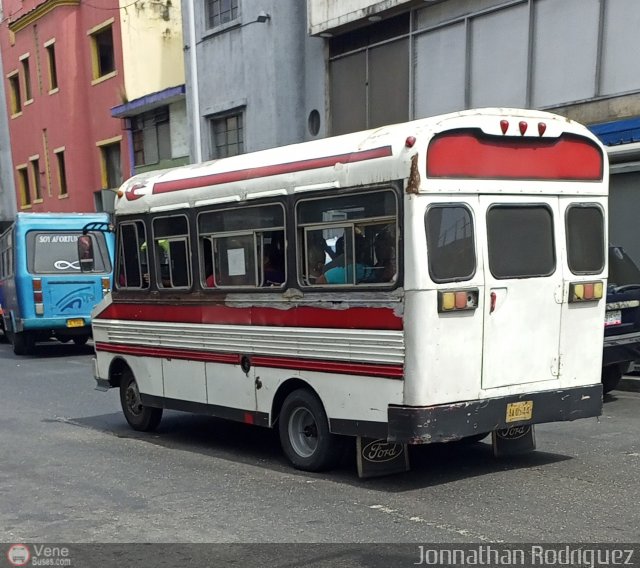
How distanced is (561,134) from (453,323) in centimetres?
183

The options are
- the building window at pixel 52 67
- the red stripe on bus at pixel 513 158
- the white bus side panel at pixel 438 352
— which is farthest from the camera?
the building window at pixel 52 67

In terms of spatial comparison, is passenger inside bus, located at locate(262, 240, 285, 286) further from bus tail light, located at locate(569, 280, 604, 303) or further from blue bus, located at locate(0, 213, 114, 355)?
blue bus, located at locate(0, 213, 114, 355)

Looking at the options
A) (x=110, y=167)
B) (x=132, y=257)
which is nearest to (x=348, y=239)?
(x=132, y=257)

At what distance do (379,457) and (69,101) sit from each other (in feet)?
83.1

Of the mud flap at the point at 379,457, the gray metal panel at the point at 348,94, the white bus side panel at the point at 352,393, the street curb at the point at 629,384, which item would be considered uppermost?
the gray metal panel at the point at 348,94

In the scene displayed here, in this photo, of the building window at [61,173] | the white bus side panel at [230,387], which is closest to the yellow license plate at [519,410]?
the white bus side panel at [230,387]

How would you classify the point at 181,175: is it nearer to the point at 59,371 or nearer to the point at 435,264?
the point at 435,264

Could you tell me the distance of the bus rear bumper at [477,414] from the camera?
5930 mm

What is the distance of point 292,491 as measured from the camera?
639 cm

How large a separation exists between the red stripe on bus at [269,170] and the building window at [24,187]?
27.8m

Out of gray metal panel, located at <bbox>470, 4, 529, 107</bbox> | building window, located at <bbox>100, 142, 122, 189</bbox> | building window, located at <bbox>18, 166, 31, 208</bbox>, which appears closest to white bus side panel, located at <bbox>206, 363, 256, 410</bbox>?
gray metal panel, located at <bbox>470, 4, 529, 107</bbox>

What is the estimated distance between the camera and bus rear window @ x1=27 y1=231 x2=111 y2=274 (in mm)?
16781

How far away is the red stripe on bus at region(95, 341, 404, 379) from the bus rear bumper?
0.99 feet

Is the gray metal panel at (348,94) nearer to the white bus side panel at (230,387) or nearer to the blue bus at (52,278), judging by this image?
the blue bus at (52,278)
